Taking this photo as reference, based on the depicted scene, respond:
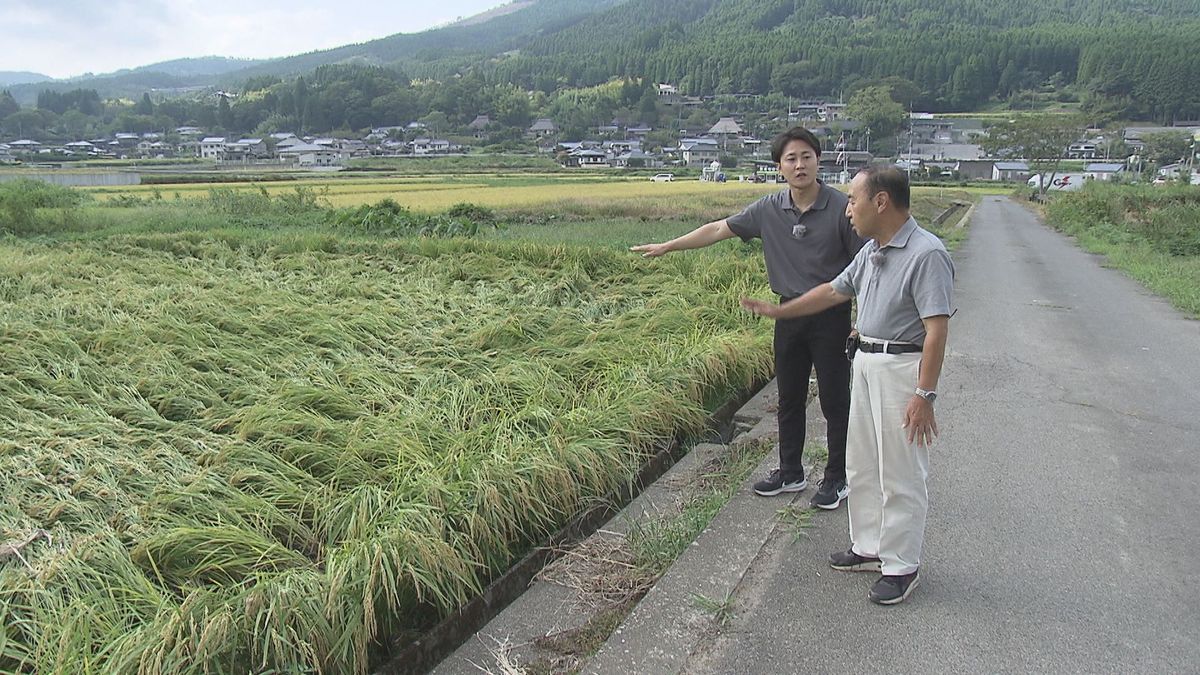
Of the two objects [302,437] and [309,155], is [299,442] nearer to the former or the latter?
[302,437]

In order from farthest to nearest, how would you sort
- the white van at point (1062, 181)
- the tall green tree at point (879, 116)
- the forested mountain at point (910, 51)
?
1. the forested mountain at point (910, 51)
2. the tall green tree at point (879, 116)
3. the white van at point (1062, 181)

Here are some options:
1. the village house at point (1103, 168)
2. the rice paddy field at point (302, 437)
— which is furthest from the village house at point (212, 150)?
the village house at point (1103, 168)

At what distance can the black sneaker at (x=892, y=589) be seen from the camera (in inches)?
120

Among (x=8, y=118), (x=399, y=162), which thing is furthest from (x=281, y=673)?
(x=8, y=118)

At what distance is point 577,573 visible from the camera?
137 inches

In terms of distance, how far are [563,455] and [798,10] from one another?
191 m

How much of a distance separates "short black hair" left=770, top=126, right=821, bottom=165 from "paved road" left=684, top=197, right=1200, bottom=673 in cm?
180

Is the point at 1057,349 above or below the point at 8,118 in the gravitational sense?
below

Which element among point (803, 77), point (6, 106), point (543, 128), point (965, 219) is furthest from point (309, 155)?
point (803, 77)

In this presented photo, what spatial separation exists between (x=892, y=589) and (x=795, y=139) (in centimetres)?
201

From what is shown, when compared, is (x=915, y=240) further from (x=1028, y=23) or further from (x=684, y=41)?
(x=1028, y=23)

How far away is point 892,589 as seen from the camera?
10.0 ft

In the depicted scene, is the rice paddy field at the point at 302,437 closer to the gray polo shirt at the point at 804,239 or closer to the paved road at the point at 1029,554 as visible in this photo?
the paved road at the point at 1029,554

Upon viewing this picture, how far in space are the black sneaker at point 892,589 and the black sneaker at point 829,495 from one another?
772mm
